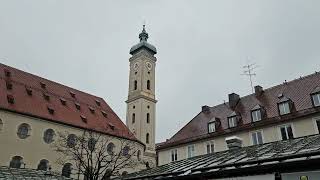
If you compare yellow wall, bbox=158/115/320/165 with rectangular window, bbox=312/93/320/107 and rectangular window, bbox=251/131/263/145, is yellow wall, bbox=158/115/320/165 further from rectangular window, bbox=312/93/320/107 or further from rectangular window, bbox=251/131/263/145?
rectangular window, bbox=312/93/320/107

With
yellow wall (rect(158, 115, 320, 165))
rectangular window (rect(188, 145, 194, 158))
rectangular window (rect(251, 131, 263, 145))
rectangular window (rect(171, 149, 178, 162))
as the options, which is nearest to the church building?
rectangular window (rect(171, 149, 178, 162))

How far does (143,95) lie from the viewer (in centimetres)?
6072

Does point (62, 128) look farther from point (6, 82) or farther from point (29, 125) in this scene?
point (6, 82)

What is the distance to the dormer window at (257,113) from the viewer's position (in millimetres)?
28844

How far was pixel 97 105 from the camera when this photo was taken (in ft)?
161

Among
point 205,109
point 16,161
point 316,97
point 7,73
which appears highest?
point 7,73

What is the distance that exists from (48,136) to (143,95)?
1071 inches

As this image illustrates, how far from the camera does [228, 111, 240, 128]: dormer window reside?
3069 centimetres

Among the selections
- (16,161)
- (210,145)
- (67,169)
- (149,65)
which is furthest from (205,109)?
(149,65)

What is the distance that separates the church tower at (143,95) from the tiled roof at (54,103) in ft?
31.3

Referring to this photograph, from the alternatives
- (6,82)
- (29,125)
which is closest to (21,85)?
(6,82)

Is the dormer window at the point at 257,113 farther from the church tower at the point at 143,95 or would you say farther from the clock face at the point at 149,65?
the clock face at the point at 149,65

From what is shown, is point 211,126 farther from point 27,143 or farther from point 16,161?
point 16,161

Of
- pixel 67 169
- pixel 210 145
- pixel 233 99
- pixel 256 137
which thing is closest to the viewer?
pixel 256 137
